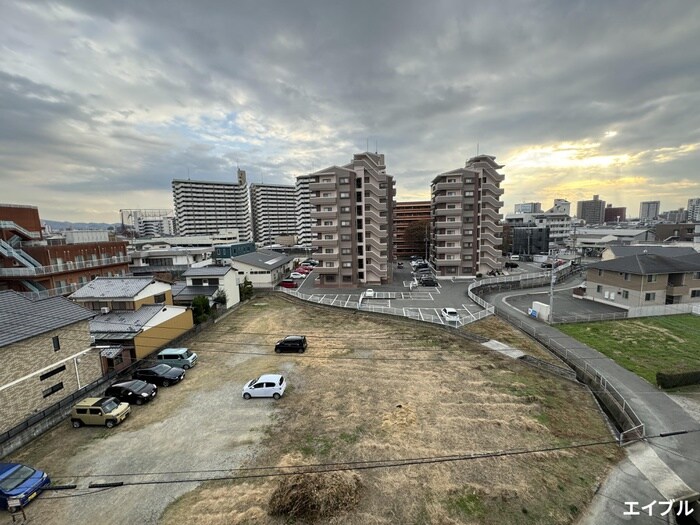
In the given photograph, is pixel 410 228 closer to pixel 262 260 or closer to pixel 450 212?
pixel 450 212

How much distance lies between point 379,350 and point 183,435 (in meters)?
14.0

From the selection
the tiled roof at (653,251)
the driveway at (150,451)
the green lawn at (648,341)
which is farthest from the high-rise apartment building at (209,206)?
the green lawn at (648,341)

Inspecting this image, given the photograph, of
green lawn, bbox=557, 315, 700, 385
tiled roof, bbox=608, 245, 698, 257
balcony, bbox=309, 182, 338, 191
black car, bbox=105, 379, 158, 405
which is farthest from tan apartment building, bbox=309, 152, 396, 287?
tiled roof, bbox=608, 245, 698, 257

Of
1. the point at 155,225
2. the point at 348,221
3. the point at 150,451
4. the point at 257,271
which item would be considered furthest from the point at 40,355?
the point at 155,225

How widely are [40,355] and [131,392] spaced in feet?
15.8

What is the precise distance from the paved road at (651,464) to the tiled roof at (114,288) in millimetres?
31285

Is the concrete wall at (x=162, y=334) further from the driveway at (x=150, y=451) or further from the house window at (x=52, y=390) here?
the driveway at (x=150, y=451)

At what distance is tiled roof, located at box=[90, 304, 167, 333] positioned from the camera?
2275 cm

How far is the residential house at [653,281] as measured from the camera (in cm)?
3262

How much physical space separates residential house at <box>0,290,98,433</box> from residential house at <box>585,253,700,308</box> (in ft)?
161

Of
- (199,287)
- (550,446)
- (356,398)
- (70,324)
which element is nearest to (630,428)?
(550,446)

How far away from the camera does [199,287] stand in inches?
1443

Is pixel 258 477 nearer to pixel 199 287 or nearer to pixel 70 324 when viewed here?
pixel 70 324

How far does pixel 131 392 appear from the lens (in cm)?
1758
